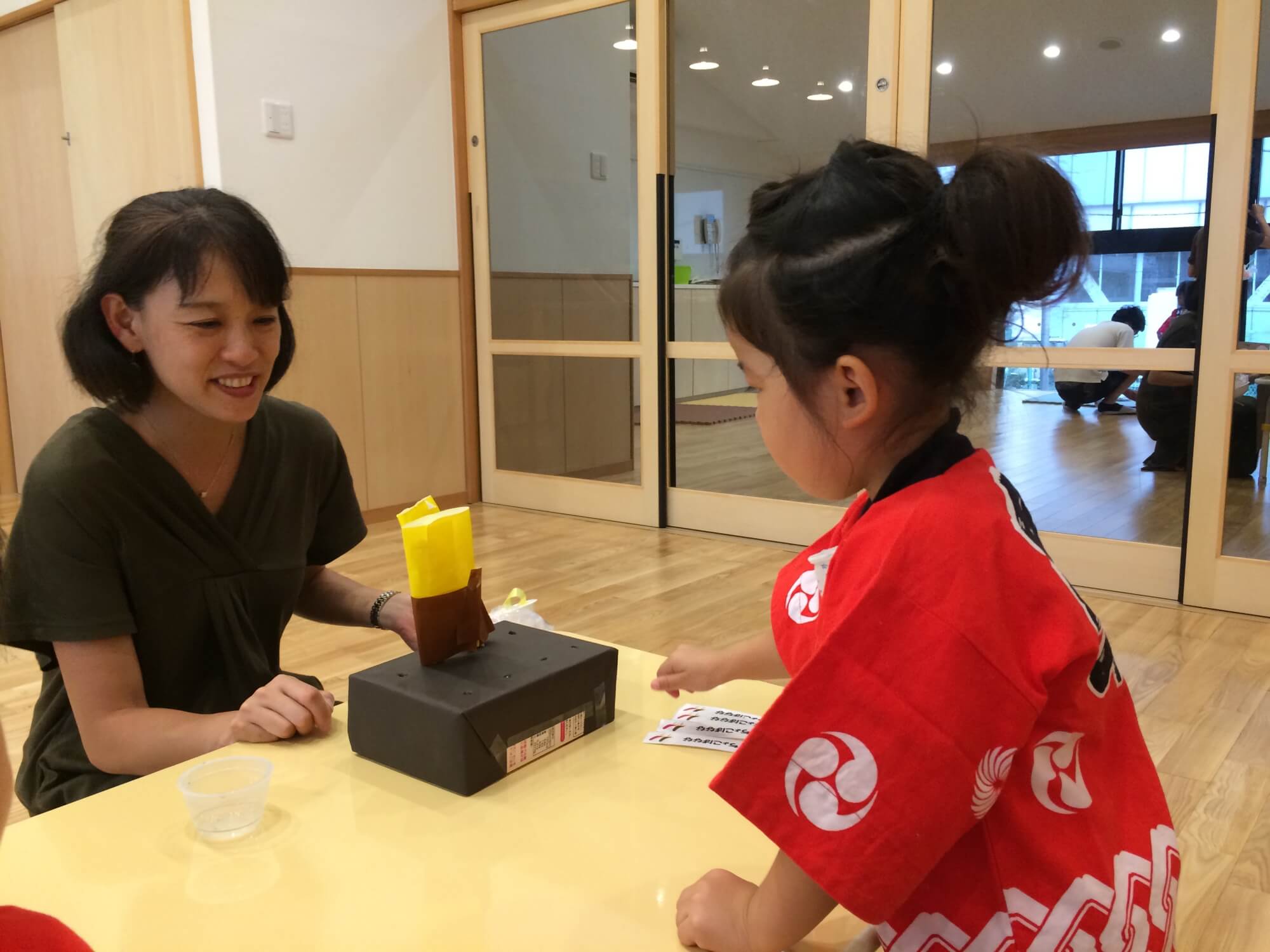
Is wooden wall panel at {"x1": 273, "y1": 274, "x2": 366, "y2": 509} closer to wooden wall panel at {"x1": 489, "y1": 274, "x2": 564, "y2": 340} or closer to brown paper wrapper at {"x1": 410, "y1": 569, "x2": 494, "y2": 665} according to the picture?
wooden wall panel at {"x1": 489, "y1": 274, "x2": 564, "y2": 340}

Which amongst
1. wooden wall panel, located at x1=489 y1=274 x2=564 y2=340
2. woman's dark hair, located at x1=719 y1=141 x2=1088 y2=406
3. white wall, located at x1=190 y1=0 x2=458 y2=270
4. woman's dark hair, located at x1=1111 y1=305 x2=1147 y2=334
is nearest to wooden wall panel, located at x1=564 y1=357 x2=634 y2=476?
wooden wall panel, located at x1=489 y1=274 x2=564 y2=340

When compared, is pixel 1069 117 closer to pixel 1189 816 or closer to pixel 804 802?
pixel 1189 816

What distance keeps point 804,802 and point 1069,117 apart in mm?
3009

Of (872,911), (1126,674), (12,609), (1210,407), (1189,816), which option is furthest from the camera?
(1210,407)

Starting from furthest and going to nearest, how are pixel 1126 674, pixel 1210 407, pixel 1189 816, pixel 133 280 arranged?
pixel 1210 407
pixel 1126 674
pixel 1189 816
pixel 133 280

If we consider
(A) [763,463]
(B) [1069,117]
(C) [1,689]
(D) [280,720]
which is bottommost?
(C) [1,689]

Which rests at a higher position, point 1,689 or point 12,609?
point 12,609

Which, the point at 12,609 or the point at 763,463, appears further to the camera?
the point at 763,463

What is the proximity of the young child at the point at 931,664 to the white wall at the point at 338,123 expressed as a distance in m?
3.37

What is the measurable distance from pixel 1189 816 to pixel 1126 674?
2.32 feet

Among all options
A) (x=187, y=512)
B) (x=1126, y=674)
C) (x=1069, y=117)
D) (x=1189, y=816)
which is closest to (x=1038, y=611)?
(x=187, y=512)

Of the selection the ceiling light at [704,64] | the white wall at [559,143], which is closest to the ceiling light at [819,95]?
the ceiling light at [704,64]

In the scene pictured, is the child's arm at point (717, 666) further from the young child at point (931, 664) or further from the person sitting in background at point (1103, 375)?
the person sitting in background at point (1103, 375)

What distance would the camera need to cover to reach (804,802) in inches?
23.3
